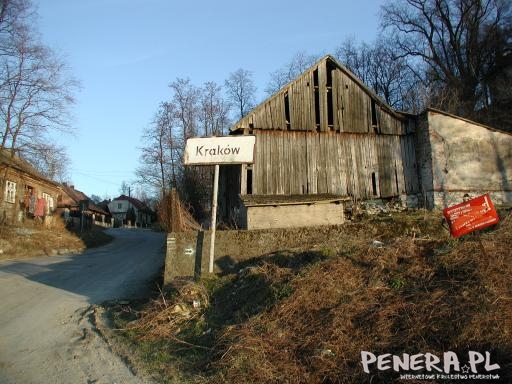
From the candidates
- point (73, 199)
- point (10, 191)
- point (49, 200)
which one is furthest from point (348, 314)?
point (73, 199)

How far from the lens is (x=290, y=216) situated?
51.2 feet

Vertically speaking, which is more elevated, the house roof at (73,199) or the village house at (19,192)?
the house roof at (73,199)

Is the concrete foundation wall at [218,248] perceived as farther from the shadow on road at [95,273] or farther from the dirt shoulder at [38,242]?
the dirt shoulder at [38,242]

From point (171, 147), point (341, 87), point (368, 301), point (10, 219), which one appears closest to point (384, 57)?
point (171, 147)

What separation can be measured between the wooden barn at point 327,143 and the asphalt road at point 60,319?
6.23 metres

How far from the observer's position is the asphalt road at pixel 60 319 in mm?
6727

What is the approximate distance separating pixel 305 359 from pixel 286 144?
14.4m

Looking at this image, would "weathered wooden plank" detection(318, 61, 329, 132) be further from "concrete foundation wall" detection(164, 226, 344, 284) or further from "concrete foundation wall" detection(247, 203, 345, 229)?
"concrete foundation wall" detection(164, 226, 344, 284)

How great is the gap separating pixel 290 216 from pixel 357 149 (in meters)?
5.88

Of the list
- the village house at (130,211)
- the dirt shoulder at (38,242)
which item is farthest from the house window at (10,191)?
the village house at (130,211)

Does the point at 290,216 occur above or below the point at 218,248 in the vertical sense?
above

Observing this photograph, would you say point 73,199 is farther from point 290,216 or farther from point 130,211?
point 290,216

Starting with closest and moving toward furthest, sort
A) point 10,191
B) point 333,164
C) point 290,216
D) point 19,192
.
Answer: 1. point 290,216
2. point 333,164
3. point 10,191
4. point 19,192

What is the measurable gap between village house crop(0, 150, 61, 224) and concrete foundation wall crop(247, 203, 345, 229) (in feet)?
58.7
